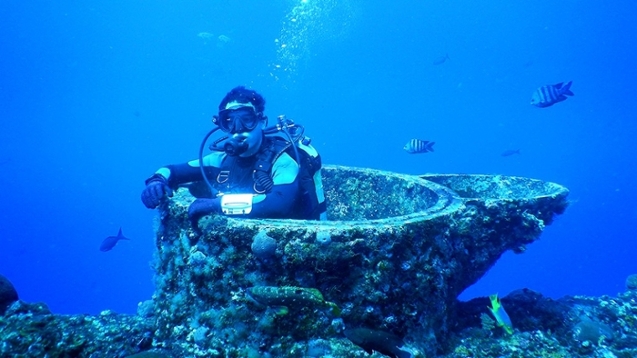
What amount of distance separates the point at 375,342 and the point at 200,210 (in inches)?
66.2

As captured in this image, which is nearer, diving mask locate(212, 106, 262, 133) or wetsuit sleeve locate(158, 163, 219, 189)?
diving mask locate(212, 106, 262, 133)

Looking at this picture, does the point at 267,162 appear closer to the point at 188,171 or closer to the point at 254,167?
the point at 254,167

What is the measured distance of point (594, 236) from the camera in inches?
2192

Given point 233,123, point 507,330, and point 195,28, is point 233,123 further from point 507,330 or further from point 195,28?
point 195,28

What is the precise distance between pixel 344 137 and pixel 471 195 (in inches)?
→ 4381

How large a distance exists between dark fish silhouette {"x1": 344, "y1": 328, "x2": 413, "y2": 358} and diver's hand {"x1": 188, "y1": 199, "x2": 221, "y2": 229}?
1.41 meters

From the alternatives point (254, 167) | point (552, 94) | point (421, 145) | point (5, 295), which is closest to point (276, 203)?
point (254, 167)

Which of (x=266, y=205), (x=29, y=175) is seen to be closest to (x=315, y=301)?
(x=266, y=205)

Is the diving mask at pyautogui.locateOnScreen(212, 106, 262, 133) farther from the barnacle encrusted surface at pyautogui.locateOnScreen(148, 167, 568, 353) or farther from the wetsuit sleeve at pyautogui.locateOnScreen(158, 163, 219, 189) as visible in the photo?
the barnacle encrusted surface at pyautogui.locateOnScreen(148, 167, 568, 353)

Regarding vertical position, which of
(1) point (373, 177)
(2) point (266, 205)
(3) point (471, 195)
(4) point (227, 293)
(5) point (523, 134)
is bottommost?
(4) point (227, 293)

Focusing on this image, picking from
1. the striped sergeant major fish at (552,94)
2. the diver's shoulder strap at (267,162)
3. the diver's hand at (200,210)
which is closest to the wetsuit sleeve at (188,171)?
the diver's shoulder strap at (267,162)

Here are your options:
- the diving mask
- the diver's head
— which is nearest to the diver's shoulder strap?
the diver's head

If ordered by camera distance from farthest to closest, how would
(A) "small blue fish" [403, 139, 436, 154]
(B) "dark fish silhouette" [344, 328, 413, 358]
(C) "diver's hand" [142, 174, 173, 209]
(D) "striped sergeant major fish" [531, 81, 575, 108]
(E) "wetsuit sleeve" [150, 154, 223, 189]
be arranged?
1. (A) "small blue fish" [403, 139, 436, 154]
2. (D) "striped sergeant major fish" [531, 81, 575, 108]
3. (E) "wetsuit sleeve" [150, 154, 223, 189]
4. (C) "diver's hand" [142, 174, 173, 209]
5. (B) "dark fish silhouette" [344, 328, 413, 358]

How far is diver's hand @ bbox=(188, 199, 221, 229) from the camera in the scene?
2850 millimetres
